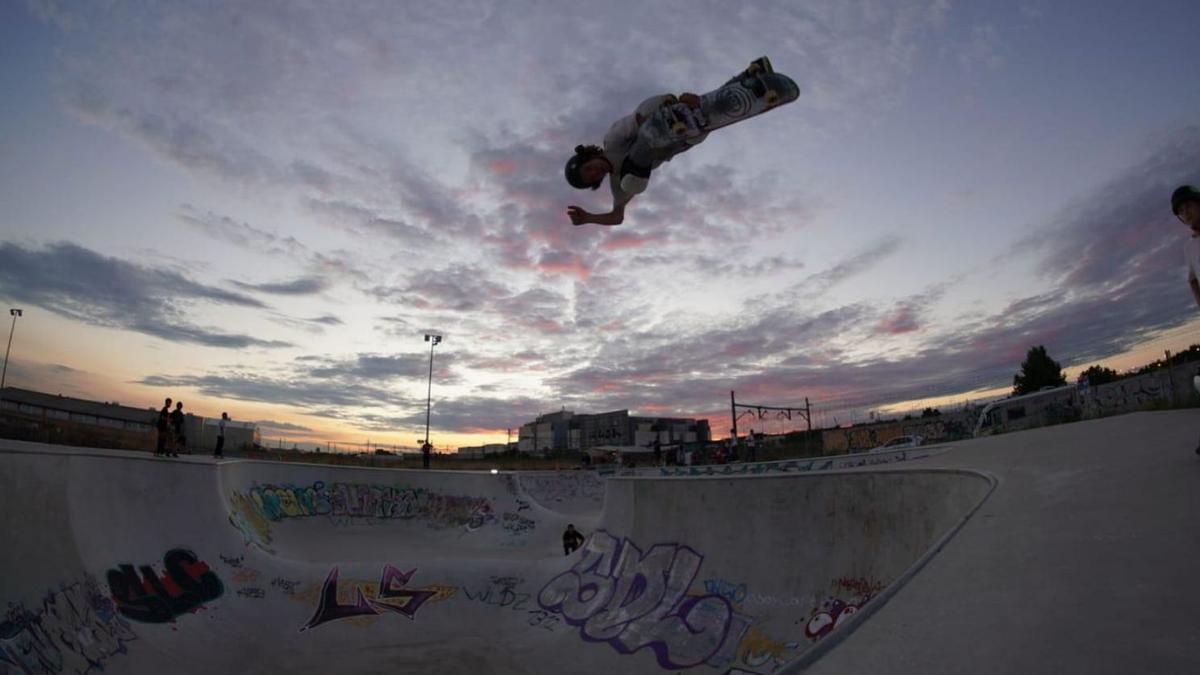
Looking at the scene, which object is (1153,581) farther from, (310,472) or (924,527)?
(310,472)

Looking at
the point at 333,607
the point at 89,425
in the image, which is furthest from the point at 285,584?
the point at 89,425

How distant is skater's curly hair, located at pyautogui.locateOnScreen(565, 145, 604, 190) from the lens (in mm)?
5379

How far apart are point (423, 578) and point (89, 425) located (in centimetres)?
2703

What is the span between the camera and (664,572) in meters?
11.7

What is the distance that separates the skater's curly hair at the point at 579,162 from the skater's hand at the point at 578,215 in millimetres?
247

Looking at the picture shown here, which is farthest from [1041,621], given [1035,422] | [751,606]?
[1035,422]

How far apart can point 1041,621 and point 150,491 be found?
581 inches

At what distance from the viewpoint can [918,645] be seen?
1.90 meters

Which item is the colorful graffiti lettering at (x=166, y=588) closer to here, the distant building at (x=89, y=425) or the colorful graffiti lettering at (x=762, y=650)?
the colorful graffiti lettering at (x=762, y=650)

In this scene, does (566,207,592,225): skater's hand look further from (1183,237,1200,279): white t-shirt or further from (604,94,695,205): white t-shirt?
(1183,237,1200,279): white t-shirt

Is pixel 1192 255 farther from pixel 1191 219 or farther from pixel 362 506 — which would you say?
pixel 362 506

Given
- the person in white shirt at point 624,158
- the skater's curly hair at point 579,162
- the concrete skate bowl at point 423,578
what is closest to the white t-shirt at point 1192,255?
the concrete skate bowl at point 423,578

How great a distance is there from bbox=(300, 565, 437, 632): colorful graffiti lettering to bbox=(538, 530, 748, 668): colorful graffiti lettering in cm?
317

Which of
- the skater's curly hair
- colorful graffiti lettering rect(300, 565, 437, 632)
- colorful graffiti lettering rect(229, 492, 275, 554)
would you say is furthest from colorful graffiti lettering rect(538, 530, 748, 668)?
colorful graffiti lettering rect(229, 492, 275, 554)
